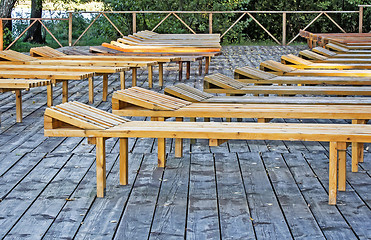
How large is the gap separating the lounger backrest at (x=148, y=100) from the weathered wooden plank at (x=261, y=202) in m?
0.53

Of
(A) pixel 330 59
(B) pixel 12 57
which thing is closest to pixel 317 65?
(A) pixel 330 59

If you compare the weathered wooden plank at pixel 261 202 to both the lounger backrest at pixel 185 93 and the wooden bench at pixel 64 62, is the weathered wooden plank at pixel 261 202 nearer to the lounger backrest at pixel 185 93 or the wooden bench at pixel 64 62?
the lounger backrest at pixel 185 93

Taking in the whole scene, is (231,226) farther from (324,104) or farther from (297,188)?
(324,104)

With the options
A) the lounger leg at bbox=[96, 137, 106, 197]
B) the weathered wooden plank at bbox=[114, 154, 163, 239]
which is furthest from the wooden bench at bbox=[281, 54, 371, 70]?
the lounger leg at bbox=[96, 137, 106, 197]

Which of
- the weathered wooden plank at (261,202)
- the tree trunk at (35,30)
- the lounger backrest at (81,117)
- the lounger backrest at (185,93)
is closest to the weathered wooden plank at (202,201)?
the weathered wooden plank at (261,202)

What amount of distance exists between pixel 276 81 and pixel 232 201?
2.44 meters

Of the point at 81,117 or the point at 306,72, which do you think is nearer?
the point at 81,117

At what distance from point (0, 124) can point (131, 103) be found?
1761mm

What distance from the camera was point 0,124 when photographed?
534 centimetres

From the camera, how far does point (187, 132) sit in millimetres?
3289

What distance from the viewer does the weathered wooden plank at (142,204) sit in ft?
9.35

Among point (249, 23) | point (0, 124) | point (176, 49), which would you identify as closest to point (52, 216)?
point (0, 124)

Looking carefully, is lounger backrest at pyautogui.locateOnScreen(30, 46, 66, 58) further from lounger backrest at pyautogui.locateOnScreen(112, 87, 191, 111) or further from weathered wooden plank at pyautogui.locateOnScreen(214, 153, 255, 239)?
weathered wooden plank at pyautogui.locateOnScreen(214, 153, 255, 239)

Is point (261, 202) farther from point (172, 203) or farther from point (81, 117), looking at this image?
point (81, 117)
